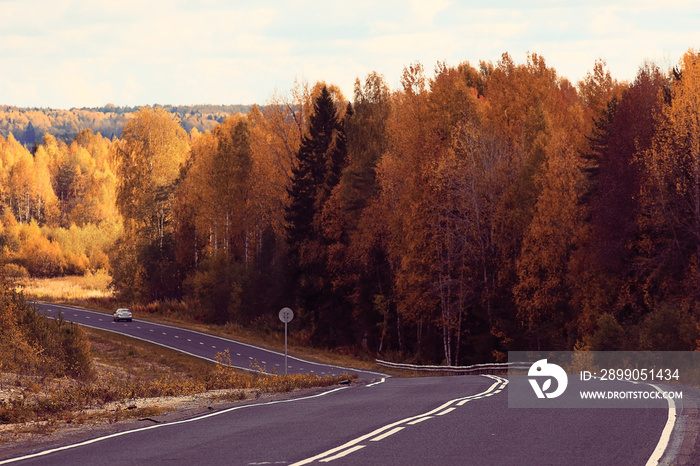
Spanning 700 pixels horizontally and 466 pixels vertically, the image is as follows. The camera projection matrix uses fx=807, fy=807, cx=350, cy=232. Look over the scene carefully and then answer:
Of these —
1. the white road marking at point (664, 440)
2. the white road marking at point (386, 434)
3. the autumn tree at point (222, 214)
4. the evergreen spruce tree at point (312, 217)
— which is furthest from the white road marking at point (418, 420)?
the autumn tree at point (222, 214)

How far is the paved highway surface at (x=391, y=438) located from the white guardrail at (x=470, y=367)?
20.6 m

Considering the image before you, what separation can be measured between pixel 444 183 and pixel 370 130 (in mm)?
11674

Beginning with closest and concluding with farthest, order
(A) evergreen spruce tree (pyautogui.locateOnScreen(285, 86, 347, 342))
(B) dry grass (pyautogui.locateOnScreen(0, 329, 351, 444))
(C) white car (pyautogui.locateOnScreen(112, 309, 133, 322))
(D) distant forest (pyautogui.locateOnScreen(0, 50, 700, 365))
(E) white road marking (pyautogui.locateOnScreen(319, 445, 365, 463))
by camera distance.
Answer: (E) white road marking (pyautogui.locateOnScreen(319, 445, 365, 463))
(B) dry grass (pyautogui.locateOnScreen(0, 329, 351, 444))
(D) distant forest (pyautogui.locateOnScreen(0, 50, 700, 365))
(A) evergreen spruce tree (pyautogui.locateOnScreen(285, 86, 347, 342))
(C) white car (pyautogui.locateOnScreen(112, 309, 133, 322))

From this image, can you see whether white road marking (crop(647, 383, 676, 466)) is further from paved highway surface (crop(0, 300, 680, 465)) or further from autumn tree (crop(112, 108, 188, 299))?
autumn tree (crop(112, 108, 188, 299))

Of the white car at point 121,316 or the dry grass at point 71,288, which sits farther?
the dry grass at point 71,288

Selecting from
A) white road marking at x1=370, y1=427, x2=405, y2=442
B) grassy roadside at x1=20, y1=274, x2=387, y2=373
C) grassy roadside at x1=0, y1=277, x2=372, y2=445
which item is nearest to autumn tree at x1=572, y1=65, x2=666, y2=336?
grassy roadside at x1=20, y1=274, x2=387, y2=373

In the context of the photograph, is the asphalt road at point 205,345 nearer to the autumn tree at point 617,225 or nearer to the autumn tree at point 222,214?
the autumn tree at point 222,214

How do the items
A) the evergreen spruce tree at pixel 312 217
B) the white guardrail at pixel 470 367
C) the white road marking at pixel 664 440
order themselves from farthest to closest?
the evergreen spruce tree at pixel 312 217
the white guardrail at pixel 470 367
the white road marking at pixel 664 440

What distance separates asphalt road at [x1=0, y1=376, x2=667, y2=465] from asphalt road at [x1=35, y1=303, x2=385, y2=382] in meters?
22.8

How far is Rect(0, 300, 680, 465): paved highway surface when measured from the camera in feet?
27.8

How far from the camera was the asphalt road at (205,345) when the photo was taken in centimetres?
3956

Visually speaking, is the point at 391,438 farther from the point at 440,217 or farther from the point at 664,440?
the point at 440,217

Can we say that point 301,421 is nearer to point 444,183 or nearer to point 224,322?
point 444,183

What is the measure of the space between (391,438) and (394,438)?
1.4 inches
